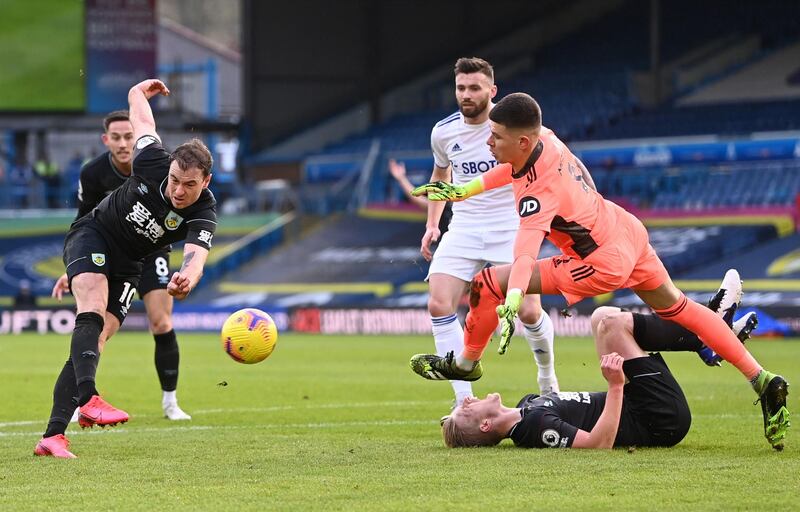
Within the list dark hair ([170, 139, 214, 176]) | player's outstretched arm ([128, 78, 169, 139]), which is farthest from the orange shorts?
player's outstretched arm ([128, 78, 169, 139])

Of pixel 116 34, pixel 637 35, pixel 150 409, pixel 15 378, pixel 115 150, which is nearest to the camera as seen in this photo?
pixel 115 150

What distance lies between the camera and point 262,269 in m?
33.0

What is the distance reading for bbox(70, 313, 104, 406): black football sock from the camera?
311 inches

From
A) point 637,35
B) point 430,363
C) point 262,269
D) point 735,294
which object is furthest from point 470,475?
point 637,35

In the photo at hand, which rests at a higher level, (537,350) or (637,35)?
(637,35)

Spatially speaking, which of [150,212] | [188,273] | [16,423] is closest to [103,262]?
[150,212]

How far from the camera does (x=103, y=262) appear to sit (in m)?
8.48

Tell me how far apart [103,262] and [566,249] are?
3.00 m

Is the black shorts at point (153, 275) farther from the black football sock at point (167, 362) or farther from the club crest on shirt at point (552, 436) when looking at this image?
the club crest on shirt at point (552, 436)

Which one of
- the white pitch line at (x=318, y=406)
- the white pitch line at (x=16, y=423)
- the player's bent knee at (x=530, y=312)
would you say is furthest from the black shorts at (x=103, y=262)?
the player's bent knee at (x=530, y=312)

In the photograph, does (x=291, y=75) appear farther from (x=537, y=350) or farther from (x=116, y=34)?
(x=537, y=350)

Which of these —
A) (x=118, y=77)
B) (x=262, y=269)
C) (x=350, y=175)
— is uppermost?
(x=118, y=77)

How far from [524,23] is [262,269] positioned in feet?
42.4

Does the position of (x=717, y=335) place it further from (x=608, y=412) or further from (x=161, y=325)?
(x=161, y=325)
